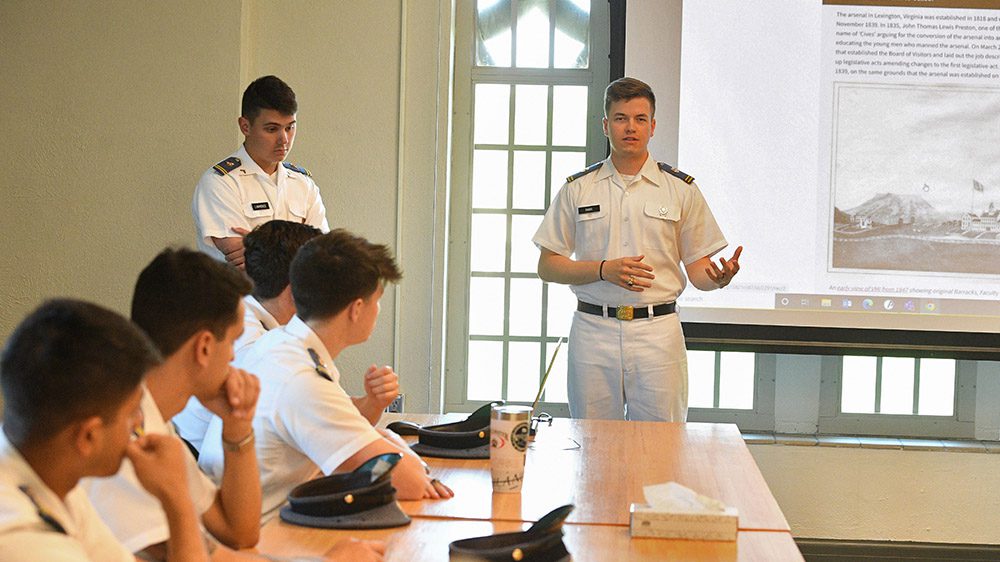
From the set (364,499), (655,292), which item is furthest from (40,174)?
(364,499)

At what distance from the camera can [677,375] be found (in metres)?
3.77

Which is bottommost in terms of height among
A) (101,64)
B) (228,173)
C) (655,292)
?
(655,292)

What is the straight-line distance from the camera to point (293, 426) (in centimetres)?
210

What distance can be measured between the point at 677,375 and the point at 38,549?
9.30 feet

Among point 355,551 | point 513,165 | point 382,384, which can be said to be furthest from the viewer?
point 513,165

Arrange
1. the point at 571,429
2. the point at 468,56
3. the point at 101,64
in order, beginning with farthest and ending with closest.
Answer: the point at 468,56
the point at 101,64
the point at 571,429

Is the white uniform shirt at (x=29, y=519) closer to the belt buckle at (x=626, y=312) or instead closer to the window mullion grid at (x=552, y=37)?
the belt buckle at (x=626, y=312)

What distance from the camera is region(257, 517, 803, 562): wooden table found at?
1781 mm

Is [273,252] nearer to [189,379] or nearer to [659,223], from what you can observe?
[189,379]

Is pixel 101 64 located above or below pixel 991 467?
above

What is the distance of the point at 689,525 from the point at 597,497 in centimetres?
32

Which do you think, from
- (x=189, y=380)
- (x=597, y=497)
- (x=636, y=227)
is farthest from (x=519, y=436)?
(x=636, y=227)

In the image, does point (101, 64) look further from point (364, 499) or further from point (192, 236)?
point (364, 499)

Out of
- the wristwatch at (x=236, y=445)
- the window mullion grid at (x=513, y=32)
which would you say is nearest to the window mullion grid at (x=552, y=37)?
the window mullion grid at (x=513, y=32)
